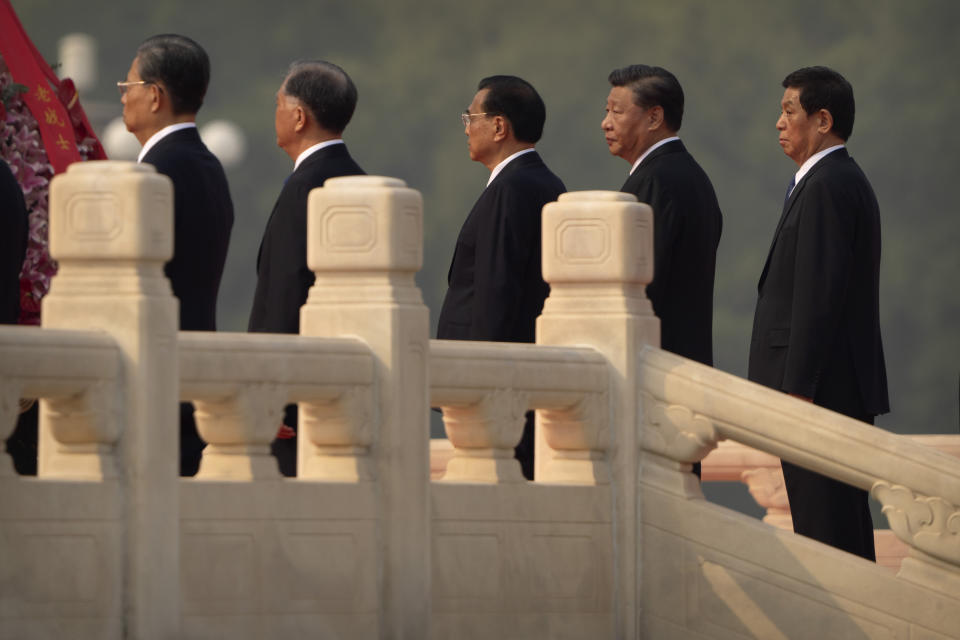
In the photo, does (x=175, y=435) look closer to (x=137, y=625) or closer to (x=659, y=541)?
(x=137, y=625)

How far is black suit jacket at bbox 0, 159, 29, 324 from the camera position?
4.83 meters

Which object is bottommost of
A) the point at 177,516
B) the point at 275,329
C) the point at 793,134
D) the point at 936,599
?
the point at 936,599

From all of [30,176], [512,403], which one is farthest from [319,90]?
[512,403]

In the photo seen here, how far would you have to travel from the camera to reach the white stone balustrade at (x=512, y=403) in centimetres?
467

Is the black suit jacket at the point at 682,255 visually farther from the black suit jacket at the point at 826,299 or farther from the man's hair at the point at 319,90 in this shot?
the man's hair at the point at 319,90

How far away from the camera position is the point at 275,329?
539 centimetres

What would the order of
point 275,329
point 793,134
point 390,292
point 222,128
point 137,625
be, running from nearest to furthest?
point 137,625 → point 390,292 → point 275,329 → point 793,134 → point 222,128

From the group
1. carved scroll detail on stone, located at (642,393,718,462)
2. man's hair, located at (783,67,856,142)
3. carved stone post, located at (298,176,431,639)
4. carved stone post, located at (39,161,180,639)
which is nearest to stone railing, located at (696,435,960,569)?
man's hair, located at (783,67,856,142)

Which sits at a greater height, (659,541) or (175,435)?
(175,435)

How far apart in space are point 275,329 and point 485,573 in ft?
3.70

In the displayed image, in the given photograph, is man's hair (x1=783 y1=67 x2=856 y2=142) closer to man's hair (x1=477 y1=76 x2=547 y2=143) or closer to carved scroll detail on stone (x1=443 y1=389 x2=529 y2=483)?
man's hair (x1=477 y1=76 x2=547 y2=143)

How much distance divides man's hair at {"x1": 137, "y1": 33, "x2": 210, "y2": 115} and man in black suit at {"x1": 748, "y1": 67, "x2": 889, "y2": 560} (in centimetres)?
181

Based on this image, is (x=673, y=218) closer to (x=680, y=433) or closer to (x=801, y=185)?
(x=801, y=185)

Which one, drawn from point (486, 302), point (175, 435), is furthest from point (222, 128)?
point (175, 435)
